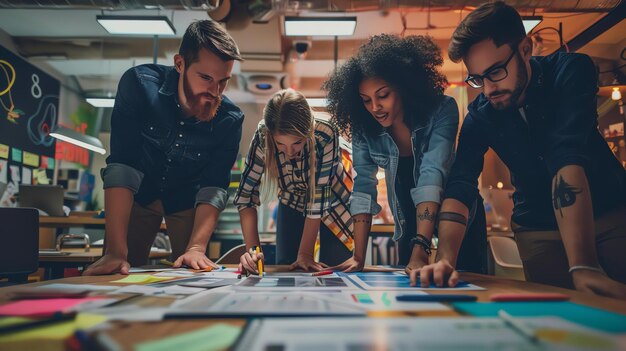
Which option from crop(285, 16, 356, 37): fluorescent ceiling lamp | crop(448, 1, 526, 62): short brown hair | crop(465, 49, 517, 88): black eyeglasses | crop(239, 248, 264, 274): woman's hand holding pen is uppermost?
crop(285, 16, 356, 37): fluorescent ceiling lamp

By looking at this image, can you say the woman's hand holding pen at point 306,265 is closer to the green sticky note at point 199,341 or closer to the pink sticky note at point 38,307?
the pink sticky note at point 38,307

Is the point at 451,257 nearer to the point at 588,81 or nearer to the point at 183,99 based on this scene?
the point at 588,81

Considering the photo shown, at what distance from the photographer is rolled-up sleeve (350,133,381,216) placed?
1371 mm

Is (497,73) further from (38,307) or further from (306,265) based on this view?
(38,307)

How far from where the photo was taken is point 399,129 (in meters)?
1.44

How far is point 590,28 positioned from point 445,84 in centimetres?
387

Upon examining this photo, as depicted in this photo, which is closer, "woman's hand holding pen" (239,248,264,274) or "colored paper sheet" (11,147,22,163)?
"woman's hand holding pen" (239,248,264,274)

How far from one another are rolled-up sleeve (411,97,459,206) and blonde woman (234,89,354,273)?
1.34ft

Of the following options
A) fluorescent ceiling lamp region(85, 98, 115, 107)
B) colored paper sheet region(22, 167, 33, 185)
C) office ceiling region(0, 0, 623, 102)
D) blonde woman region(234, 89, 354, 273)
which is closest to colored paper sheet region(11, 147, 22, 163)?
colored paper sheet region(22, 167, 33, 185)

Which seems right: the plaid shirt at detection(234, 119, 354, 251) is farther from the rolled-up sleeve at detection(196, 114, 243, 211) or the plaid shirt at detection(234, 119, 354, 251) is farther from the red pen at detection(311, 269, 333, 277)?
the red pen at detection(311, 269, 333, 277)

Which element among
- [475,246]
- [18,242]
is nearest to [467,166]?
[475,246]

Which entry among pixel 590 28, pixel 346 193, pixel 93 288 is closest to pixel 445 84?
pixel 346 193

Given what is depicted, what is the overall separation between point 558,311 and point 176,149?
1287 mm

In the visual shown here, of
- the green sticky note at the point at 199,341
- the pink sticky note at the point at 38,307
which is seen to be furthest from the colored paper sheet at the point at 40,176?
the green sticky note at the point at 199,341
